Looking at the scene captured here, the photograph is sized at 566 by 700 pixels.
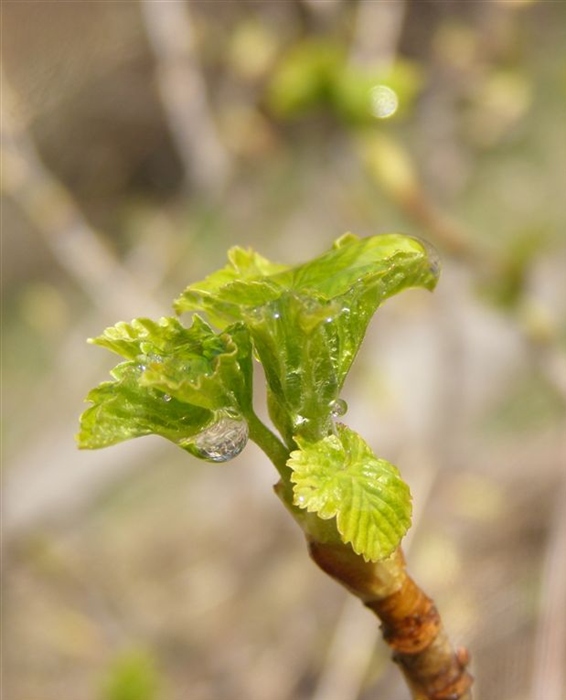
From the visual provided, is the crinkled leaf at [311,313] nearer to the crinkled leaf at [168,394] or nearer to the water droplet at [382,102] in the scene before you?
the crinkled leaf at [168,394]

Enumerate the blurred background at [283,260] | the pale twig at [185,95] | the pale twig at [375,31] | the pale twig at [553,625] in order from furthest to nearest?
the pale twig at [185,95]
the pale twig at [375,31]
the blurred background at [283,260]
the pale twig at [553,625]

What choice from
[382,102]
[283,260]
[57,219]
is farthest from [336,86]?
[283,260]

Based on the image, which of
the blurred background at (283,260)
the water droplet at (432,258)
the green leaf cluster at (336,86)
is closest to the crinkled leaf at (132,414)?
the water droplet at (432,258)

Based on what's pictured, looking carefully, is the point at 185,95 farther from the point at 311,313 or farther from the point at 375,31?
the point at 311,313

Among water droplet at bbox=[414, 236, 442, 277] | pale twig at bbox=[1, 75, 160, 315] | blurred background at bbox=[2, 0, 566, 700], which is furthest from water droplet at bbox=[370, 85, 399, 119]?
water droplet at bbox=[414, 236, 442, 277]

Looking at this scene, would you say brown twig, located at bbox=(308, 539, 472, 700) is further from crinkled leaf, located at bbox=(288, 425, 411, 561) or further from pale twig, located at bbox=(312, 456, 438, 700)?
pale twig, located at bbox=(312, 456, 438, 700)

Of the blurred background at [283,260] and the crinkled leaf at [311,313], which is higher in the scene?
the blurred background at [283,260]

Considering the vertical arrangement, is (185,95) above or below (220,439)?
above
